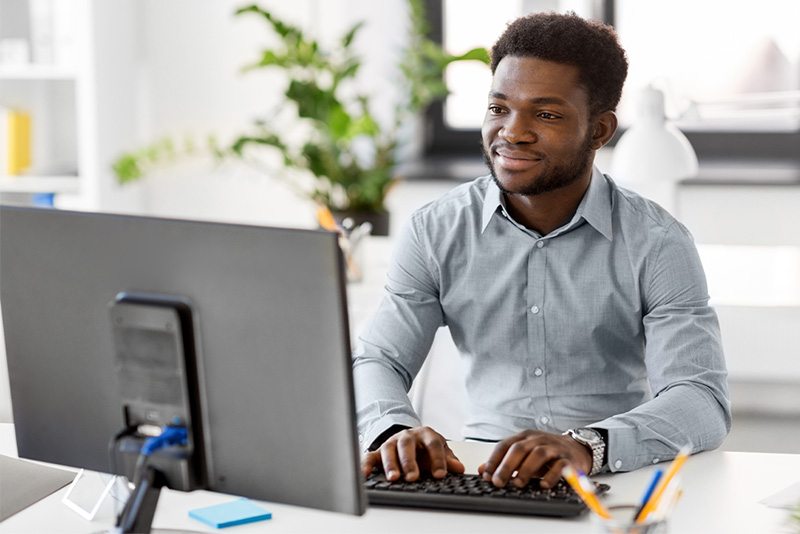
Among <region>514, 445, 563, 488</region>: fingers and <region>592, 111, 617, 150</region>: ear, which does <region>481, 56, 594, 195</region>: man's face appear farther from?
<region>514, 445, 563, 488</region>: fingers

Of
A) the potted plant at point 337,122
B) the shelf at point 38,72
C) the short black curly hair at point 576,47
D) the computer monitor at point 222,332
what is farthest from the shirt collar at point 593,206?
the shelf at point 38,72

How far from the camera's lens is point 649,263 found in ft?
5.84

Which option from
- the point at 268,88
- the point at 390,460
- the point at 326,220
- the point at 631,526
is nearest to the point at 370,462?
the point at 390,460

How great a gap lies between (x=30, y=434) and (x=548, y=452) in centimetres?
58

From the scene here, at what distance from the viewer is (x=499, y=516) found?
1.31m

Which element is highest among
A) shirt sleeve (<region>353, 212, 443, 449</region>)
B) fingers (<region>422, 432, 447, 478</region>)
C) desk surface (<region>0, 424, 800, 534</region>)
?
shirt sleeve (<region>353, 212, 443, 449</region>)

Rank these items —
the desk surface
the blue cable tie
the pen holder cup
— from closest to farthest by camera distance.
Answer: the pen holder cup
the blue cable tie
the desk surface

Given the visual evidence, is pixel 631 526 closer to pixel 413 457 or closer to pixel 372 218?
pixel 413 457

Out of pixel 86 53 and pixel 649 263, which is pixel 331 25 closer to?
pixel 86 53

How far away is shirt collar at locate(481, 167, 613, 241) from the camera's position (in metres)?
1.82

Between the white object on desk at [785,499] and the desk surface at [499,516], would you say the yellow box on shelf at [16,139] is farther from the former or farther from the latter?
the white object on desk at [785,499]

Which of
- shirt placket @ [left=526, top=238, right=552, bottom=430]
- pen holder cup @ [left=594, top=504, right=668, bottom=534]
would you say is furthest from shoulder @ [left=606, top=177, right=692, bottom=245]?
pen holder cup @ [left=594, top=504, right=668, bottom=534]

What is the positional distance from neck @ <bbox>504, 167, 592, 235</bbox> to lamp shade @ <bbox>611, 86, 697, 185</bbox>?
53 centimetres

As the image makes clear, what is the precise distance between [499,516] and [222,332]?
0.41m
